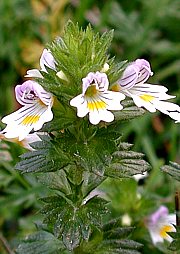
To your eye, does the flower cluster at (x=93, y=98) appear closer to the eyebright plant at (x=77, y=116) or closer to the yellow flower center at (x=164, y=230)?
the eyebright plant at (x=77, y=116)

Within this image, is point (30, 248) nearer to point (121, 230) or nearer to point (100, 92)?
point (121, 230)

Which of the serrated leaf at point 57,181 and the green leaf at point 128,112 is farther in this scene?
the serrated leaf at point 57,181

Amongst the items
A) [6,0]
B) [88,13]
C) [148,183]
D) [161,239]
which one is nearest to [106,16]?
[88,13]

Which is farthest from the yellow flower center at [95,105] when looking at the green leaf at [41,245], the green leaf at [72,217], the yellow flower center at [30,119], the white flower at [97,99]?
the green leaf at [41,245]

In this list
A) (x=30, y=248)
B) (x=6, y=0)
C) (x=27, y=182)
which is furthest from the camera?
(x=6, y=0)

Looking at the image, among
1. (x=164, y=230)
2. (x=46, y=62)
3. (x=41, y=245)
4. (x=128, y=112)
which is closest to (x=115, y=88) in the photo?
(x=128, y=112)

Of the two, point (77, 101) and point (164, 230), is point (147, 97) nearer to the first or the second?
point (77, 101)
